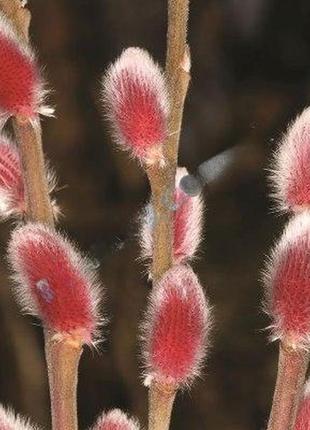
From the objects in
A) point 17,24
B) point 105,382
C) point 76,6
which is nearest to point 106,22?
point 76,6

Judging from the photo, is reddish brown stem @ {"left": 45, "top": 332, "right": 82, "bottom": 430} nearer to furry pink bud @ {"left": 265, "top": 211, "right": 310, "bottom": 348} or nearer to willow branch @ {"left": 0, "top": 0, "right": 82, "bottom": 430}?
willow branch @ {"left": 0, "top": 0, "right": 82, "bottom": 430}

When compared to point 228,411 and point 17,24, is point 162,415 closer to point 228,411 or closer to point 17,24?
point 17,24

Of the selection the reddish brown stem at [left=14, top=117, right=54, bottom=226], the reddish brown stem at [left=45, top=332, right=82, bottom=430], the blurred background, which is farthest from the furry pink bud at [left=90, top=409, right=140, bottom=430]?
the blurred background

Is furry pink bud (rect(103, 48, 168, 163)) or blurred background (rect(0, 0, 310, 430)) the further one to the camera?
blurred background (rect(0, 0, 310, 430))

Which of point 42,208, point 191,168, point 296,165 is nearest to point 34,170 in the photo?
point 42,208

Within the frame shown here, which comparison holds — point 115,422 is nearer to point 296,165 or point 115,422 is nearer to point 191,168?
point 296,165

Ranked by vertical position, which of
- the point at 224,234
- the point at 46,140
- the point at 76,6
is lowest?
the point at 224,234
